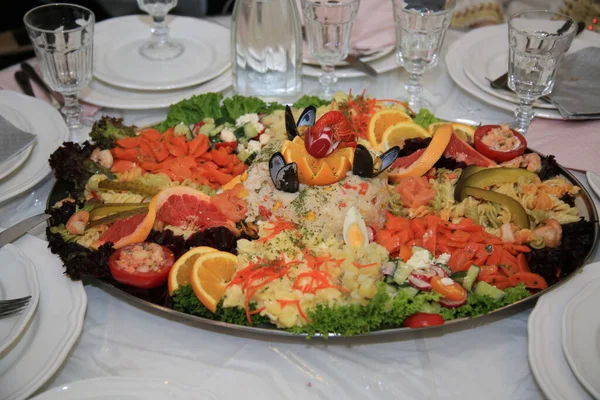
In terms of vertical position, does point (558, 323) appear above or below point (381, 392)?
above

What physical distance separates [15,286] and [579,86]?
301 cm

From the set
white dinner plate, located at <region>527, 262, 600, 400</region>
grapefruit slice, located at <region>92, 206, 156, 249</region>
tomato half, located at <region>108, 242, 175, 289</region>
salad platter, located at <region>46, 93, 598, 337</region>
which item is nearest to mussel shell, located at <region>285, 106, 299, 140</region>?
salad platter, located at <region>46, 93, 598, 337</region>

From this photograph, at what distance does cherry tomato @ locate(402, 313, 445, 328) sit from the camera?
82.4 inches

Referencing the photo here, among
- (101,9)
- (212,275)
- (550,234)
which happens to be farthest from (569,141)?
(101,9)

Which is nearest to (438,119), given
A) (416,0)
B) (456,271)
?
(416,0)

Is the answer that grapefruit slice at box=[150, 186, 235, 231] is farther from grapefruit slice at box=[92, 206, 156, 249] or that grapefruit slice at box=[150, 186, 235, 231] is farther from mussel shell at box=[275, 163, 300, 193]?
mussel shell at box=[275, 163, 300, 193]

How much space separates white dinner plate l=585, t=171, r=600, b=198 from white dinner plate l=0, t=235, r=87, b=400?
2.25 metres

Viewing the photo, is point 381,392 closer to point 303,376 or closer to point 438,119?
point 303,376

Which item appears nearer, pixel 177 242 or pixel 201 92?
pixel 177 242

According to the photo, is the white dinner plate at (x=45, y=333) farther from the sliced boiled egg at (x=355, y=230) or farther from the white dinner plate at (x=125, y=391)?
the sliced boiled egg at (x=355, y=230)

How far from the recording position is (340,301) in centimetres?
213

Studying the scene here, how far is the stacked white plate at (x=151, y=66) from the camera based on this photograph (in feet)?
11.3

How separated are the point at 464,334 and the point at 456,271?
0.79 feet

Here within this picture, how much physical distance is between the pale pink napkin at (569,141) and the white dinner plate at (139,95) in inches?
69.5
